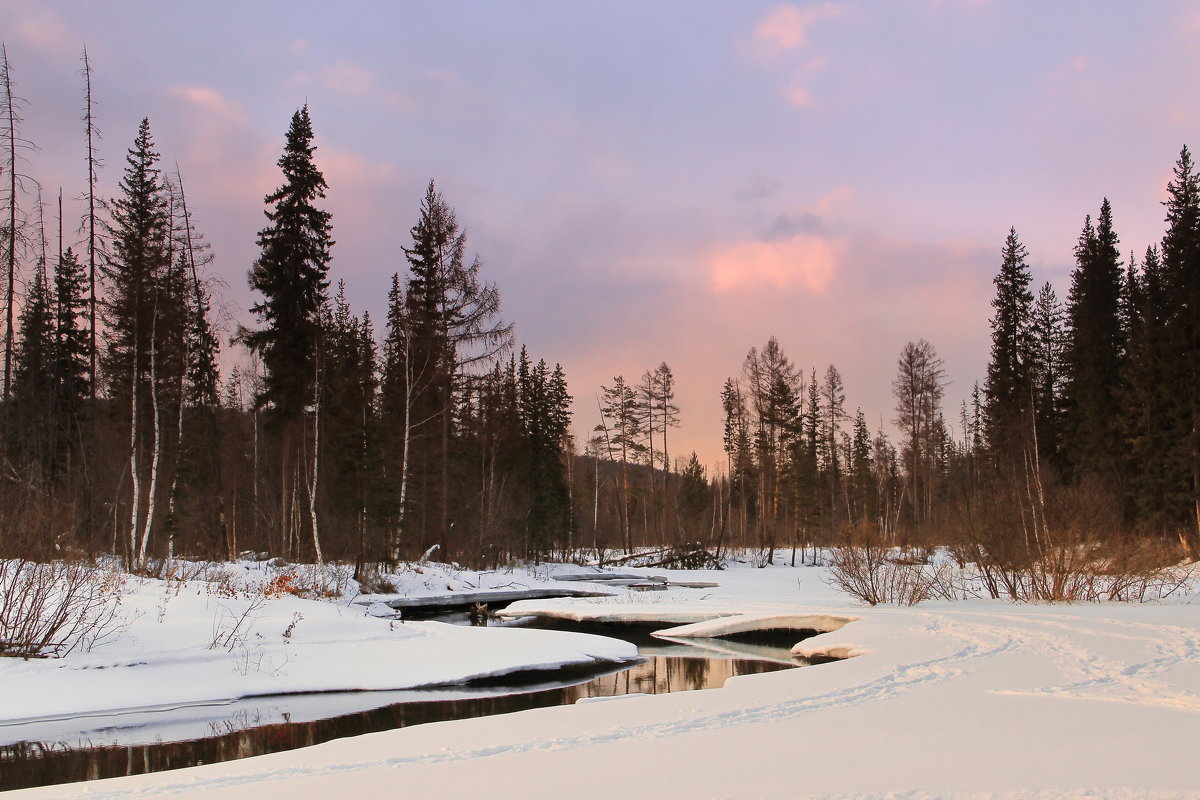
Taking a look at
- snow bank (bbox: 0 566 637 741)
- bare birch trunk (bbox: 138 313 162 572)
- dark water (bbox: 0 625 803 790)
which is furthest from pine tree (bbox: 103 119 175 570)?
dark water (bbox: 0 625 803 790)

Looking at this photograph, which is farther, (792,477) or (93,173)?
(792,477)

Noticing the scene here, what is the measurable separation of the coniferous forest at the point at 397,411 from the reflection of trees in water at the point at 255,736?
13.7 ft

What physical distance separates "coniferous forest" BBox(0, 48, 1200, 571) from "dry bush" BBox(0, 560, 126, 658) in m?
0.57

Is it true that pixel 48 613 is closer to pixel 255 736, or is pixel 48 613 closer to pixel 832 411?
pixel 255 736

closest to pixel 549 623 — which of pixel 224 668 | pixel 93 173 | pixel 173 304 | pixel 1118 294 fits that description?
pixel 224 668

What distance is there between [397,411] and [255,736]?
2528cm

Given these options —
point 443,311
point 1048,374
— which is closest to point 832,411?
point 1048,374

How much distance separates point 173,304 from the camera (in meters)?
21.7

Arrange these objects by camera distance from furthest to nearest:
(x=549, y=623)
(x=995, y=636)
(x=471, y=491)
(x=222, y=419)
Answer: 1. (x=222, y=419)
2. (x=471, y=491)
3. (x=549, y=623)
4. (x=995, y=636)

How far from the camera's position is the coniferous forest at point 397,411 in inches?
811

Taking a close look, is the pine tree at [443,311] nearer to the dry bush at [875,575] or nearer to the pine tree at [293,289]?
the pine tree at [293,289]

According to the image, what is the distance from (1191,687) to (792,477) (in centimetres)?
3853

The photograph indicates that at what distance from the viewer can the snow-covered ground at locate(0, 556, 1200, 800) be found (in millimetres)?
5410

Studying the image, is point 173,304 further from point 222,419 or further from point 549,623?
point 222,419
